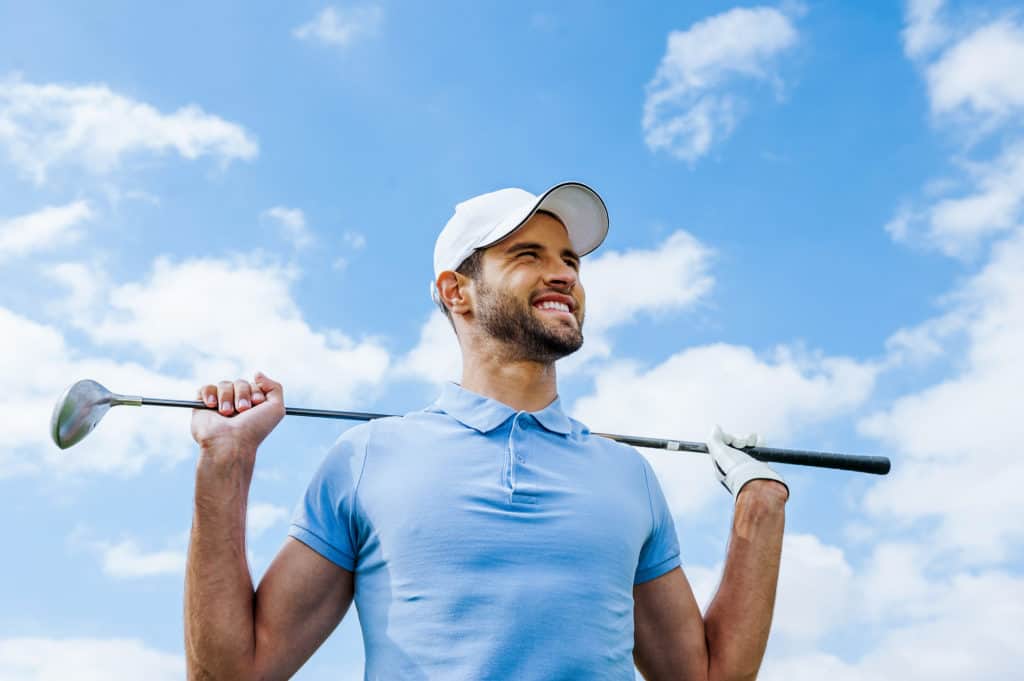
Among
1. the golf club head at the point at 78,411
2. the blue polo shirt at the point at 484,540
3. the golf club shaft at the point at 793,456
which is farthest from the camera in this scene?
the golf club shaft at the point at 793,456

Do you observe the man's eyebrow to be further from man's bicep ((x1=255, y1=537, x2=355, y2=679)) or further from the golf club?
man's bicep ((x1=255, y1=537, x2=355, y2=679))

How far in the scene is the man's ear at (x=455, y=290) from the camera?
396 cm

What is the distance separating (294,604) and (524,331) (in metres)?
1.27

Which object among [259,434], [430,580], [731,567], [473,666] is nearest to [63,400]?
[259,434]

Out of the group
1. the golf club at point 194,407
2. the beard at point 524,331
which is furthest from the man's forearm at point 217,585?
the beard at point 524,331

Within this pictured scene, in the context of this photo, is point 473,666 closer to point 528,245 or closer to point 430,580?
point 430,580

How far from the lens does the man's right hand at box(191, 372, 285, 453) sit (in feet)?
10.8

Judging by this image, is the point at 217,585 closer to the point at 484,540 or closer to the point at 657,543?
the point at 484,540

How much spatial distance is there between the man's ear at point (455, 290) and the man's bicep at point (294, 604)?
3.78 feet

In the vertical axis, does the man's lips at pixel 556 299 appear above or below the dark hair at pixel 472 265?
below

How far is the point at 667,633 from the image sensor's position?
3.68m

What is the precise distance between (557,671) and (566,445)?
862mm

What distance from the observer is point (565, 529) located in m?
3.17

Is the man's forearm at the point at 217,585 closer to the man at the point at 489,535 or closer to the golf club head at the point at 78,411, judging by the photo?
the man at the point at 489,535
